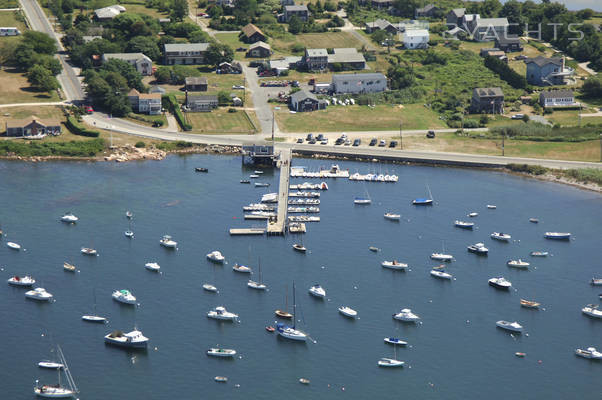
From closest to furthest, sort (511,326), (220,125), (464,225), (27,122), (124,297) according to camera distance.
Answer: (511,326) < (124,297) < (464,225) < (27,122) < (220,125)

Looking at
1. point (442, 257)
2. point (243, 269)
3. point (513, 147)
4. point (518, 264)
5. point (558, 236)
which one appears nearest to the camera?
point (243, 269)

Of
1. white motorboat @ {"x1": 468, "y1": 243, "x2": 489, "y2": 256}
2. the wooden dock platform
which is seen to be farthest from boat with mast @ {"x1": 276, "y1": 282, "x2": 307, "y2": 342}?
white motorboat @ {"x1": 468, "y1": 243, "x2": 489, "y2": 256}

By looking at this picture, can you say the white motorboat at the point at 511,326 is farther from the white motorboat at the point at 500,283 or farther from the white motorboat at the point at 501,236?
the white motorboat at the point at 501,236

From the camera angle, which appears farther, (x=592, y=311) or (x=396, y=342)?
(x=592, y=311)

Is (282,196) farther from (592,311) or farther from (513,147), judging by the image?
(592,311)

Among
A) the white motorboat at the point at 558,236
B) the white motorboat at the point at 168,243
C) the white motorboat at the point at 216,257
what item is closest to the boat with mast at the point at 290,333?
the white motorboat at the point at 216,257

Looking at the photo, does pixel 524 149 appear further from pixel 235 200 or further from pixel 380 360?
pixel 380 360

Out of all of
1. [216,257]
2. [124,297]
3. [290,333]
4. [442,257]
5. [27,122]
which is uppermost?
[27,122]

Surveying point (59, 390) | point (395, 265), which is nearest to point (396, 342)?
point (395, 265)
